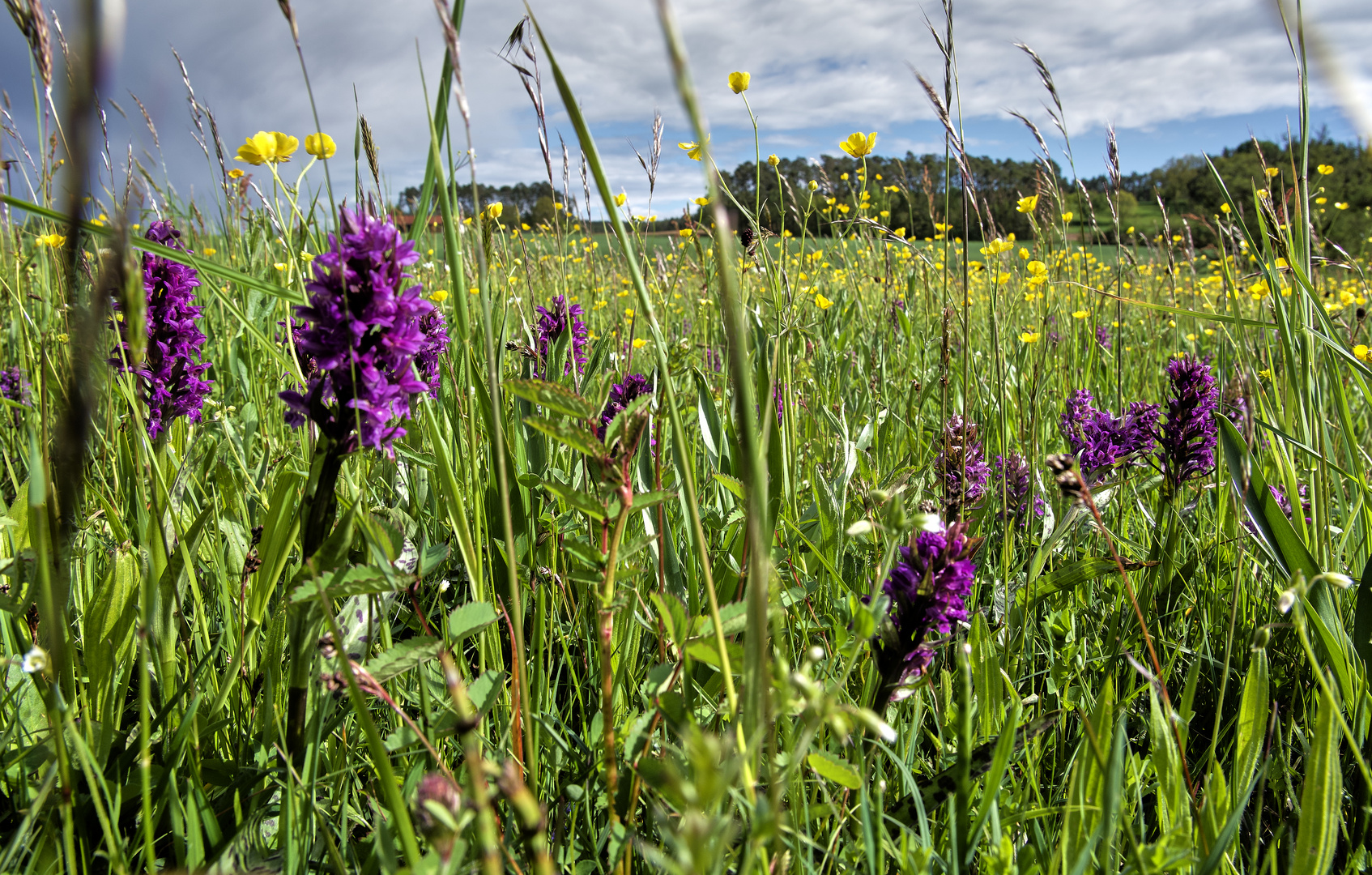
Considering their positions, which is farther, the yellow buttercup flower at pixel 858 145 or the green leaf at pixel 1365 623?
the yellow buttercup flower at pixel 858 145

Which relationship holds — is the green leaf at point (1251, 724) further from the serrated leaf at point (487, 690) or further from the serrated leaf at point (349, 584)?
the serrated leaf at point (349, 584)

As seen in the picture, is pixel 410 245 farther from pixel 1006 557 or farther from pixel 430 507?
pixel 1006 557

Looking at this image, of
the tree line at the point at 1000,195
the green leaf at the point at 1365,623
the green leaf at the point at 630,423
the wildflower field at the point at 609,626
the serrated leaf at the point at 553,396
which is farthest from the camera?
the tree line at the point at 1000,195

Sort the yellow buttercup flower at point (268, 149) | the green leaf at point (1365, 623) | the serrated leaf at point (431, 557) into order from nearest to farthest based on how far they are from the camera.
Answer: the serrated leaf at point (431, 557) → the green leaf at point (1365, 623) → the yellow buttercup flower at point (268, 149)

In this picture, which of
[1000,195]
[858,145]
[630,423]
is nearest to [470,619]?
[630,423]

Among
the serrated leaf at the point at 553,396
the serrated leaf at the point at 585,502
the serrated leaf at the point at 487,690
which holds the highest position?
the serrated leaf at the point at 553,396

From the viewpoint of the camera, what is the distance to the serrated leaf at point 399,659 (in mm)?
855

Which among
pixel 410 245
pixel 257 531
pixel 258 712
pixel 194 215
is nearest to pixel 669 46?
pixel 410 245

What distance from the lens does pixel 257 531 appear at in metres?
1.55

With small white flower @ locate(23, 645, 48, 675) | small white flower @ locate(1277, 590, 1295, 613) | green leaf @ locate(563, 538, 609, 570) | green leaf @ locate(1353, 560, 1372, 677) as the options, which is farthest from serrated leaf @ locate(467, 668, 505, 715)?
green leaf @ locate(1353, 560, 1372, 677)

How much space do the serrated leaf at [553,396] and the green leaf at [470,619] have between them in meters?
0.26

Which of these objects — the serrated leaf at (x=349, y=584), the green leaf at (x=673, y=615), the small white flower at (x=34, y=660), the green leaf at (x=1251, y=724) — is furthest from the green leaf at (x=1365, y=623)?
the small white flower at (x=34, y=660)

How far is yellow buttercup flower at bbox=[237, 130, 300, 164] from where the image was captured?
1498 mm

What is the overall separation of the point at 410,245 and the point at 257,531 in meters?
0.89
